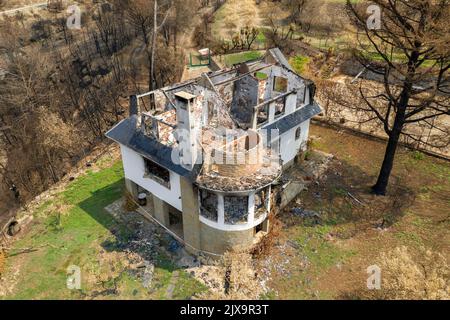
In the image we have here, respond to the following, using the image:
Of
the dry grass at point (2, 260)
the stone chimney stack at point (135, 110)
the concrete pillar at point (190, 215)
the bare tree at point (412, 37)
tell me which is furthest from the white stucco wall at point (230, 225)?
the dry grass at point (2, 260)

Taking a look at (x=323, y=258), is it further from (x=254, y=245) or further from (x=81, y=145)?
(x=81, y=145)

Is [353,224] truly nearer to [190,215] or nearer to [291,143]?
[291,143]

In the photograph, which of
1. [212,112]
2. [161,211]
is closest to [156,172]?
[161,211]

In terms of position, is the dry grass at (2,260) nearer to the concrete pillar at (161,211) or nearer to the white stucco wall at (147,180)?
the white stucco wall at (147,180)

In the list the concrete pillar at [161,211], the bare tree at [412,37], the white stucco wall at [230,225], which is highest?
the bare tree at [412,37]

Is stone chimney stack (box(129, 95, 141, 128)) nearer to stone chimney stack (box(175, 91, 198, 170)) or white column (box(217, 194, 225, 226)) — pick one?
stone chimney stack (box(175, 91, 198, 170))

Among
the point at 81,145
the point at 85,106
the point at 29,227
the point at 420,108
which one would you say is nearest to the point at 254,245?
the point at 420,108
